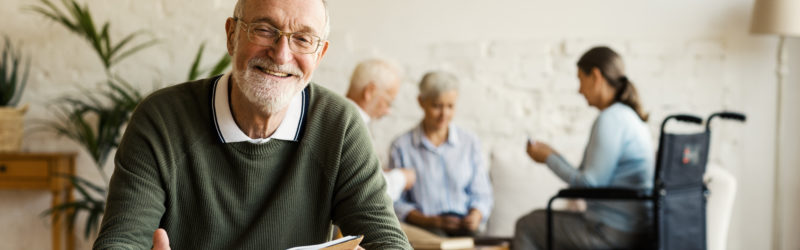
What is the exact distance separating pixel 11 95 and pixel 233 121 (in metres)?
3.15

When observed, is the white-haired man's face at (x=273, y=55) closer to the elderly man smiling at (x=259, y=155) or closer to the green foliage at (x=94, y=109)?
the elderly man smiling at (x=259, y=155)

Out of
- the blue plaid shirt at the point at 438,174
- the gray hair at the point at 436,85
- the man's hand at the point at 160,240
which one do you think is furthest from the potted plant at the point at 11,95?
the man's hand at the point at 160,240

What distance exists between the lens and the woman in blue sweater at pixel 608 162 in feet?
9.77

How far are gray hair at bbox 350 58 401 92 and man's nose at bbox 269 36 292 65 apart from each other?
5.08 ft

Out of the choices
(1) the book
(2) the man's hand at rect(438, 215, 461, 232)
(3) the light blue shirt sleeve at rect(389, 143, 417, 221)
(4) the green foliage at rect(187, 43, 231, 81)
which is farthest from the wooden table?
(1) the book

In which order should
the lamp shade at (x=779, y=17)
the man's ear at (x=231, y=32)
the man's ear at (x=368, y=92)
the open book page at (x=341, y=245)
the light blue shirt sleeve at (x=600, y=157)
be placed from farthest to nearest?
the lamp shade at (x=779, y=17), the man's ear at (x=368, y=92), the light blue shirt sleeve at (x=600, y=157), the man's ear at (x=231, y=32), the open book page at (x=341, y=245)

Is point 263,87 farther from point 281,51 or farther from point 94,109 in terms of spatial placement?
point 94,109

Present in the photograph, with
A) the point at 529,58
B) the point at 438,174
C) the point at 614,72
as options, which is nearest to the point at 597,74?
the point at 614,72

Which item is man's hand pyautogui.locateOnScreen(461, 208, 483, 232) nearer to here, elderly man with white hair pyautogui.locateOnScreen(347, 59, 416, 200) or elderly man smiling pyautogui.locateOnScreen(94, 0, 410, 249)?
elderly man with white hair pyautogui.locateOnScreen(347, 59, 416, 200)

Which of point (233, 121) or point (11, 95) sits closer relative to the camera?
point (233, 121)

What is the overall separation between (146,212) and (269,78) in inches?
12.8

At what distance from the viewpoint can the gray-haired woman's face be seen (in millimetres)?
3486

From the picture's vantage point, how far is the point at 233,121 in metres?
1.53

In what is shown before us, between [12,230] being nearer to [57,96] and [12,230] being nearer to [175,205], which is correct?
[57,96]
